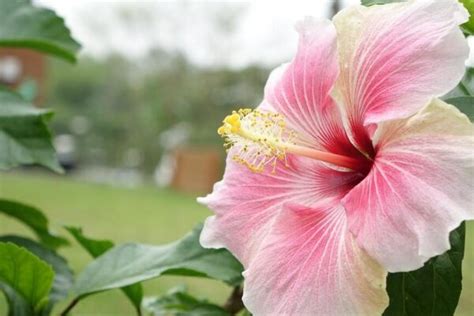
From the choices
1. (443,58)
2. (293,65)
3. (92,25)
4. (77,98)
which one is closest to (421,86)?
(443,58)

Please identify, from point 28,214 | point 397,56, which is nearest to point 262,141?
point 397,56

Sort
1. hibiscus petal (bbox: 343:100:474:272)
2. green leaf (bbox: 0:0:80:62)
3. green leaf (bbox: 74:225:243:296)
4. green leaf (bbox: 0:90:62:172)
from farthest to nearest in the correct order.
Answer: green leaf (bbox: 0:0:80:62) < green leaf (bbox: 0:90:62:172) < green leaf (bbox: 74:225:243:296) < hibiscus petal (bbox: 343:100:474:272)

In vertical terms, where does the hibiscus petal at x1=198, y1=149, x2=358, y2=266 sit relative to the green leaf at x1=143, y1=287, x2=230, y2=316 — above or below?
above

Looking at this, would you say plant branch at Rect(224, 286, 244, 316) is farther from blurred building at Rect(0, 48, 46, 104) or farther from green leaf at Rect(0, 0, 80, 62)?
blurred building at Rect(0, 48, 46, 104)

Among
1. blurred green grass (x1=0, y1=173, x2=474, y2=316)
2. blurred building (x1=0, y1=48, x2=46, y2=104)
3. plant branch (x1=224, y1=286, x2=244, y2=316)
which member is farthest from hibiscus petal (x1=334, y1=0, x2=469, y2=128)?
blurred building (x1=0, y1=48, x2=46, y2=104)

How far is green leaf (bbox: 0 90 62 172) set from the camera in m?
0.77

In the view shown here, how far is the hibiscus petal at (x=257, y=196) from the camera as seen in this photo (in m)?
0.53

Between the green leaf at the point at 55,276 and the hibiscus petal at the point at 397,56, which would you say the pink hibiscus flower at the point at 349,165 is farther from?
the green leaf at the point at 55,276

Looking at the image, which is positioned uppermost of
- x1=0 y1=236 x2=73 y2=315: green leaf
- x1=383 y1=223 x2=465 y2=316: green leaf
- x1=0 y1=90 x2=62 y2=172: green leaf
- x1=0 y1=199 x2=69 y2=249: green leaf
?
x1=0 y1=90 x2=62 y2=172: green leaf

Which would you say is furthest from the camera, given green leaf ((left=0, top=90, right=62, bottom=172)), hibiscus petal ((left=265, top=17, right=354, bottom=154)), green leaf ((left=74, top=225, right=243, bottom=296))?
green leaf ((left=0, top=90, right=62, bottom=172))

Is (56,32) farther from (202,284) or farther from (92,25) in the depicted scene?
(92,25)

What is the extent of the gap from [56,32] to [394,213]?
654 millimetres

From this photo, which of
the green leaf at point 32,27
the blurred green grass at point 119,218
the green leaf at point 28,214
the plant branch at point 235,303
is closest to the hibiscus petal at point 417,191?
the plant branch at point 235,303

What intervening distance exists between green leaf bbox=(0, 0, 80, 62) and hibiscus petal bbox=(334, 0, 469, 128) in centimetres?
54
